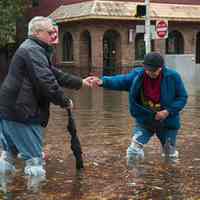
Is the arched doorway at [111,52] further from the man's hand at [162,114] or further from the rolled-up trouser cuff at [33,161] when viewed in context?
the rolled-up trouser cuff at [33,161]

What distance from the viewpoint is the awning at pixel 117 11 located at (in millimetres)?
33812

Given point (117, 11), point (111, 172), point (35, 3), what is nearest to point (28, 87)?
point (111, 172)

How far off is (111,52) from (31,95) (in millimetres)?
30436

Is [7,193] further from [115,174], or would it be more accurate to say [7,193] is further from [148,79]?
[148,79]

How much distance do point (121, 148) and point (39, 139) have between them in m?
2.42

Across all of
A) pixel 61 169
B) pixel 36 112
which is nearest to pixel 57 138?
pixel 61 169

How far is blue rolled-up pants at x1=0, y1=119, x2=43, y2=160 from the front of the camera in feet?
22.2

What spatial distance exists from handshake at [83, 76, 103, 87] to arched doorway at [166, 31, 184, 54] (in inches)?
1226

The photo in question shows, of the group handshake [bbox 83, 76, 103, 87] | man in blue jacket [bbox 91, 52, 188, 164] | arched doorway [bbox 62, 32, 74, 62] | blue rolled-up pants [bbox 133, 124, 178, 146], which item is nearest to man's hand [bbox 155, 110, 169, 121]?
man in blue jacket [bbox 91, 52, 188, 164]

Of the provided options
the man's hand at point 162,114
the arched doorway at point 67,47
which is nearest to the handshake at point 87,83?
the man's hand at point 162,114

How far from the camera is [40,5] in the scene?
39.9 metres

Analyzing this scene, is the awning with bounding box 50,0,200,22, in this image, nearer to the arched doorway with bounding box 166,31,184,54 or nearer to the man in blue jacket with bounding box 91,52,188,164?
the arched doorway with bounding box 166,31,184,54

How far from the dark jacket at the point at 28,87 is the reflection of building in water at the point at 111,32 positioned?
2690 cm

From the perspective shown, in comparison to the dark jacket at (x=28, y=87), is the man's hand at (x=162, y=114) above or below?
below
